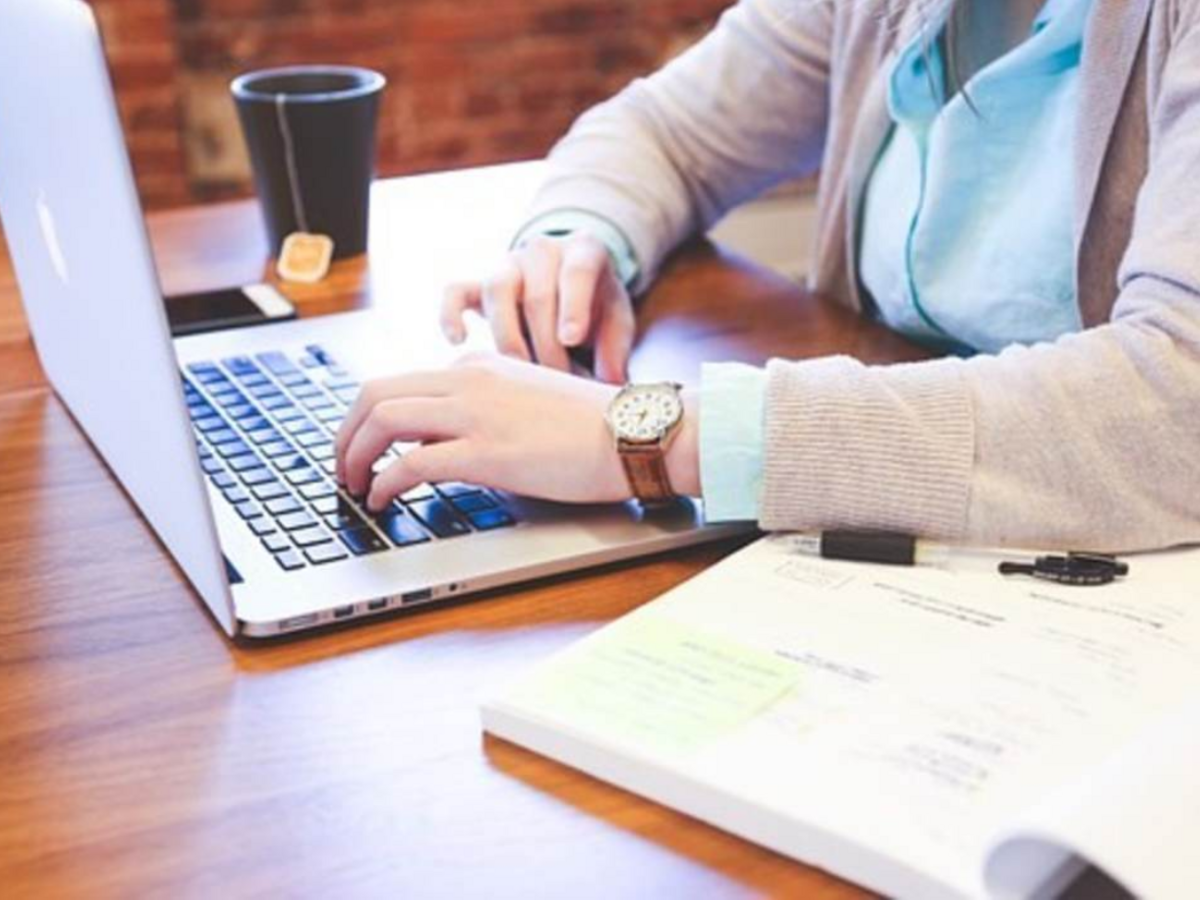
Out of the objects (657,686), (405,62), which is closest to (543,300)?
(657,686)

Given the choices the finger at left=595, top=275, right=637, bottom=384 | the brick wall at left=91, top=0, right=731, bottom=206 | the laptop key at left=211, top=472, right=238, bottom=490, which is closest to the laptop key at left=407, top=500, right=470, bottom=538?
the laptop key at left=211, top=472, right=238, bottom=490

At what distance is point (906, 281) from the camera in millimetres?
1229

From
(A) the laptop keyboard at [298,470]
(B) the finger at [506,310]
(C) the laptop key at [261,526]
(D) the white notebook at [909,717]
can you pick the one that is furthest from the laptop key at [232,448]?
(D) the white notebook at [909,717]

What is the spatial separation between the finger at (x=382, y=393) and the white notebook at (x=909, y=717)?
201 millimetres

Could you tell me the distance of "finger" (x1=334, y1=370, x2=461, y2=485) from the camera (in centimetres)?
95

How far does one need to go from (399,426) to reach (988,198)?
18.4 inches

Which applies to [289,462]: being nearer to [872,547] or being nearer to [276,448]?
[276,448]

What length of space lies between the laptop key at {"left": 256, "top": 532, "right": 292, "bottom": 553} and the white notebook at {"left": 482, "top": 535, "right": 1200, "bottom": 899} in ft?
0.62

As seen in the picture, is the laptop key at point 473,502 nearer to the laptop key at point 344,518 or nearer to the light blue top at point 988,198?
the laptop key at point 344,518

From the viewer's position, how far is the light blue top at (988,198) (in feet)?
3.68

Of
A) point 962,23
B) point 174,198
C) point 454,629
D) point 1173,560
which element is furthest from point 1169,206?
point 174,198

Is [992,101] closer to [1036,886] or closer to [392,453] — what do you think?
[392,453]

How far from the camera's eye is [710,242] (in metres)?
1.46

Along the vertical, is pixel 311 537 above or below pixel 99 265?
below
